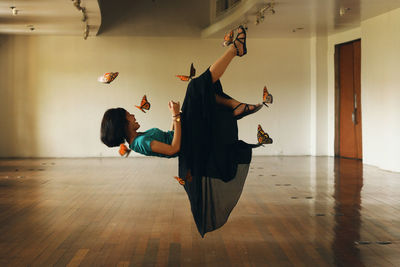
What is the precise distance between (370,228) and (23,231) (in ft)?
11.4

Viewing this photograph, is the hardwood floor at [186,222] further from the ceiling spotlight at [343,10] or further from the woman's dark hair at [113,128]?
the ceiling spotlight at [343,10]

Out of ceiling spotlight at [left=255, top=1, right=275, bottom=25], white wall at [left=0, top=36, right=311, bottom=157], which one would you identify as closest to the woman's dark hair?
ceiling spotlight at [left=255, top=1, right=275, bottom=25]

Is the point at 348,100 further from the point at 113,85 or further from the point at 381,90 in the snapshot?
the point at 113,85

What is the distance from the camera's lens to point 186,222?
5.48 metres

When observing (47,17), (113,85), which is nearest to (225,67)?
(47,17)

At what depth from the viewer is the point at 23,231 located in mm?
5055

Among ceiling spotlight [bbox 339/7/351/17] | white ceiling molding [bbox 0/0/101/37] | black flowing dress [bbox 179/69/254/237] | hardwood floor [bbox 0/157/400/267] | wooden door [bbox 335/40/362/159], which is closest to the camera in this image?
black flowing dress [bbox 179/69/254/237]

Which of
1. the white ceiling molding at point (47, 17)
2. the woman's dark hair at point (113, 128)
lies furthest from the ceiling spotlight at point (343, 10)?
the woman's dark hair at point (113, 128)

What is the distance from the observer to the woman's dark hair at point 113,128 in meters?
3.80

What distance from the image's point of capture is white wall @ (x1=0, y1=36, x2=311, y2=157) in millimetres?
13555

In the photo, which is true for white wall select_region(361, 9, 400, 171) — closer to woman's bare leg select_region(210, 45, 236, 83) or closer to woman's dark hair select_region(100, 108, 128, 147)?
woman's bare leg select_region(210, 45, 236, 83)

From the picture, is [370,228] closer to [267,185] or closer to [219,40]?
[267,185]

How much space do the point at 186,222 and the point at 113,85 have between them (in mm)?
8759

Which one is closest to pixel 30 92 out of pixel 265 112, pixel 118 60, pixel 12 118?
pixel 12 118
